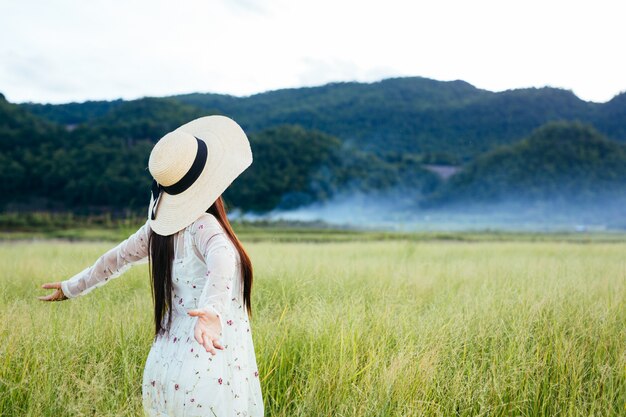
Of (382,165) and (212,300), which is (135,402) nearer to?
(212,300)

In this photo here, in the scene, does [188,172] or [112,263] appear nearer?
[188,172]

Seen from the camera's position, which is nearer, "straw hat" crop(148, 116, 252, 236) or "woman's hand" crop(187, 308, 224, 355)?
"woman's hand" crop(187, 308, 224, 355)

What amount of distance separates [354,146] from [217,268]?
6438 cm

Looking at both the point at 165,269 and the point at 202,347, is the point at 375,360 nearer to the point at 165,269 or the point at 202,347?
the point at 202,347

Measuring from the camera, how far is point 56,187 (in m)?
39.8

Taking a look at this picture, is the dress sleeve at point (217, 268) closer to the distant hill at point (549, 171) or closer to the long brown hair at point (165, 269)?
the long brown hair at point (165, 269)

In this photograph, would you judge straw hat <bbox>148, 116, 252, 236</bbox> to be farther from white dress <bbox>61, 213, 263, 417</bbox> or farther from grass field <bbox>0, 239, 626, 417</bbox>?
grass field <bbox>0, 239, 626, 417</bbox>

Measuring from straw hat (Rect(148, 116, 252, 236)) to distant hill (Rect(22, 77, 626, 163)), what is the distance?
185ft

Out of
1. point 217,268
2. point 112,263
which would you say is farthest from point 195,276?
point 112,263

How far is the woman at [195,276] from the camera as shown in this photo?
204 cm

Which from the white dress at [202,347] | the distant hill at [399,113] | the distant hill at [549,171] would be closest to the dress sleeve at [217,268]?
the white dress at [202,347]

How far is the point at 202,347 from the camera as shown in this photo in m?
2.06

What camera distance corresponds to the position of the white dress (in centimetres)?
199

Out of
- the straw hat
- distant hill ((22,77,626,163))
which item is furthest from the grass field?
distant hill ((22,77,626,163))
